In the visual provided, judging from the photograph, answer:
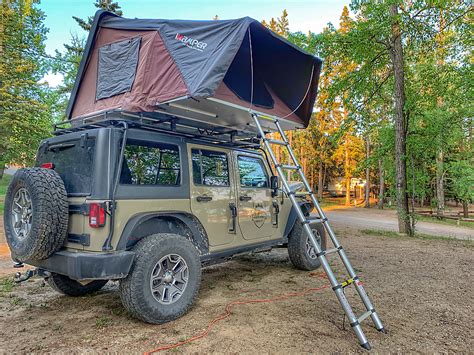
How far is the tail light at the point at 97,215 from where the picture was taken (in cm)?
288

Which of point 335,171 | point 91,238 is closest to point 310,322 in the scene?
point 91,238

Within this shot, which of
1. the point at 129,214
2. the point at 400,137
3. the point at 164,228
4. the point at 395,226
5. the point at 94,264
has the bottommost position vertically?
the point at 395,226

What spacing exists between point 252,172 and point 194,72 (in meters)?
1.88

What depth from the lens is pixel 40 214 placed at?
2.84m

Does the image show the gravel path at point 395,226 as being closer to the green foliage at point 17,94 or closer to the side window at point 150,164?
the side window at point 150,164

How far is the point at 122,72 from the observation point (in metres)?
4.02

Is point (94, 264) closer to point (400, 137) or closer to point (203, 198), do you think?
point (203, 198)

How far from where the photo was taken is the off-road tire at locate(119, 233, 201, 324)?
2.97 meters

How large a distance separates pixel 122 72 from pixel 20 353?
3.16 meters

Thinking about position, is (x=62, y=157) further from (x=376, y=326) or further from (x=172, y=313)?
(x=376, y=326)

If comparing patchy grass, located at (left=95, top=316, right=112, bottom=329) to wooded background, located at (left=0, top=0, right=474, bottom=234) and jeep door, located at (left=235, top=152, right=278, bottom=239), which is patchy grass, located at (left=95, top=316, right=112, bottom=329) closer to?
jeep door, located at (left=235, top=152, right=278, bottom=239)

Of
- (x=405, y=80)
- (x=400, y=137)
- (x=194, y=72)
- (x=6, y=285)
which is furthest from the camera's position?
(x=405, y=80)

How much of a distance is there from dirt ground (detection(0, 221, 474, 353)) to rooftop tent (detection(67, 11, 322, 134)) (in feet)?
7.60

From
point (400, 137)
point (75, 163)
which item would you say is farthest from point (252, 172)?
point (400, 137)
